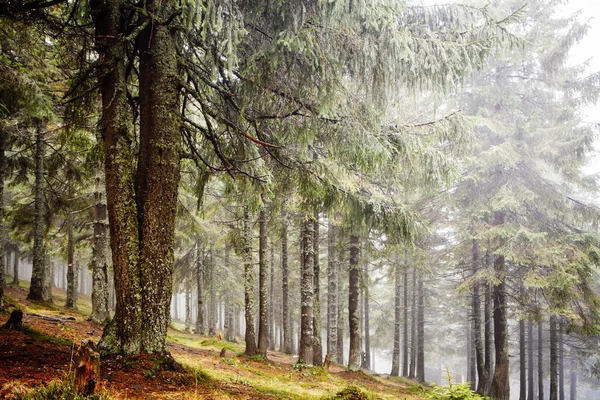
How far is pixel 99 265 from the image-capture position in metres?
12.0

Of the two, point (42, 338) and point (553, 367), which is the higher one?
point (42, 338)

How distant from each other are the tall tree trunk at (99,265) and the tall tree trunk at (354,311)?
857cm

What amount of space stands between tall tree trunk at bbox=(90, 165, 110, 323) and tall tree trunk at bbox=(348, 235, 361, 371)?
857 centimetres

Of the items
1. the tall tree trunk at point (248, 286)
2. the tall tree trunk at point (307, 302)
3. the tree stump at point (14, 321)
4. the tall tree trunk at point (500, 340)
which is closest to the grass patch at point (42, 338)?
the tree stump at point (14, 321)

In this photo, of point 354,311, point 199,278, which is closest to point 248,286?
point 354,311

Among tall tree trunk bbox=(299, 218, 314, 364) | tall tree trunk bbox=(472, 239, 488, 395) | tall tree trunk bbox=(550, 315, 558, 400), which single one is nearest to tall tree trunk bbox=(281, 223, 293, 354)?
tall tree trunk bbox=(299, 218, 314, 364)

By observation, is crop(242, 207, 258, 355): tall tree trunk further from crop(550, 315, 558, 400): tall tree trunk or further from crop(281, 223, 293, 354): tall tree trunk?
crop(550, 315, 558, 400): tall tree trunk

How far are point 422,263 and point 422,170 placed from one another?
1001 cm

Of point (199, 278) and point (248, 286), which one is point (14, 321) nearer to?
point (248, 286)

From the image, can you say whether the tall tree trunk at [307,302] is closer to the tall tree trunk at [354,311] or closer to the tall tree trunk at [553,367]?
the tall tree trunk at [354,311]

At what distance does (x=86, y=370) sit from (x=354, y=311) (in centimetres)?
1171

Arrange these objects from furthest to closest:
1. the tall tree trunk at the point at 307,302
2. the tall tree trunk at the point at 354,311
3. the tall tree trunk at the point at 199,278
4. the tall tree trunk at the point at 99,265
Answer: the tall tree trunk at the point at 199,278, the tall tree trunk at the point at 354,311, the tall tree trunk at the point at 307,302, the tall tree trunk at the point at 99,265

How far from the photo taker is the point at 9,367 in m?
4.86

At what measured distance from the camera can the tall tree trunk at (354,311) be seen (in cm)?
1394
